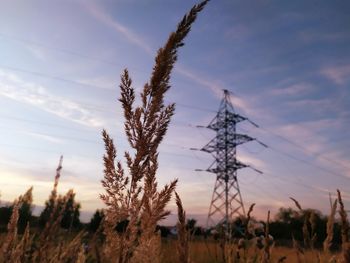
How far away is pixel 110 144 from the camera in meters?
1.97

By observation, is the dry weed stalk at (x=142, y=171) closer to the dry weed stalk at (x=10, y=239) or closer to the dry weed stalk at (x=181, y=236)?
the dry weed stalk at (x=181, y=236)

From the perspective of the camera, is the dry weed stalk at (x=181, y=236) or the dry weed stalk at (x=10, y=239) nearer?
the dry weed stalk at (x=181, y=236)

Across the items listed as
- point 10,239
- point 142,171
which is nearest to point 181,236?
point 142,171

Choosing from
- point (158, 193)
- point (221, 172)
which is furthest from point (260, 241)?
point (221, 172)

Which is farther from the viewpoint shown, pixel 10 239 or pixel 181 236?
pixel 10 239

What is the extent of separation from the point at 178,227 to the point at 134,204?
0.92 ft

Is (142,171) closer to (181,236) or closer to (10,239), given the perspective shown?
(181,236)

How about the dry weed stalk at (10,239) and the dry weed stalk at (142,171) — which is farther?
the dry weed stalk at (10,239)

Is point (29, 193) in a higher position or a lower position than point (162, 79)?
lower

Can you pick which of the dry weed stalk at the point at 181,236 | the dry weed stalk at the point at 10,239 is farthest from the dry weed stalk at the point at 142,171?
the dry weed stalk at the point at 10,239

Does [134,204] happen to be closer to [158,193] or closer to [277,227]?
[158,193]

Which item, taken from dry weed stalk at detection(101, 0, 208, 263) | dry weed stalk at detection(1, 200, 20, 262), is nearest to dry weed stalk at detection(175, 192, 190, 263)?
dry weed stalk at detection(101, 0, 208, 263)

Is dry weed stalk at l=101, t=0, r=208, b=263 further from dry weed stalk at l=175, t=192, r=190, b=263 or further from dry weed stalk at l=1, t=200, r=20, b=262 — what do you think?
dry weed stalk at l=1, t=200, r=20, b=262

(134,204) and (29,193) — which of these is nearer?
(134,204)
